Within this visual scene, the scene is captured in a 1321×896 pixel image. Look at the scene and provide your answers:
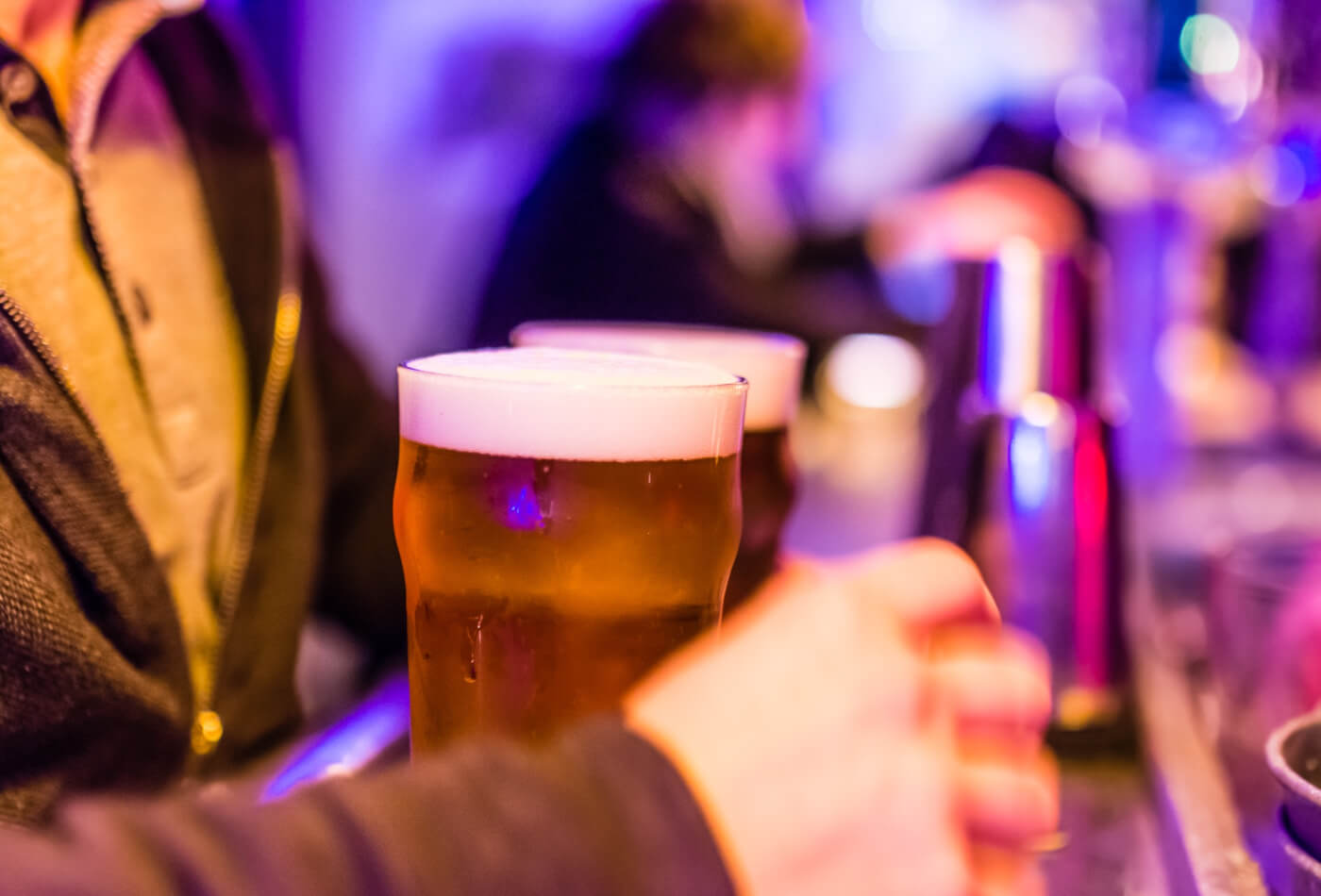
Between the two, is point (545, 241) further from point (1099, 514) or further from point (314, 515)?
point (1099, 514)

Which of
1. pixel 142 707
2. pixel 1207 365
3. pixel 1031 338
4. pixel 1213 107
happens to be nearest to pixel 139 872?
pixel 142 707

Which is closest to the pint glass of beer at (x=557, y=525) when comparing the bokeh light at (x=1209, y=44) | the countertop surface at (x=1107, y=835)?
the countertop surface at (x=1107, y=835)

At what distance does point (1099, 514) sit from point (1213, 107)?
1.16 m

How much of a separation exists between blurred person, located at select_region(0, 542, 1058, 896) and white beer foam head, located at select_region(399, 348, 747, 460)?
2.4 inches

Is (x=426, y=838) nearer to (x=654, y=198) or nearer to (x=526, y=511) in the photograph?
(x=526, y=511)

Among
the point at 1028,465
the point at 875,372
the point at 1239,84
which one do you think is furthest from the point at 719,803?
the point at 875,372

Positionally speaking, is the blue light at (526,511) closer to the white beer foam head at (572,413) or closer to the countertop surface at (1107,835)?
the white beer foam head at (572,413)

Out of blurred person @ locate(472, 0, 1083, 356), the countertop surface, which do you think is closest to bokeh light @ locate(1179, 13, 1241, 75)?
blurred person @ locate(472, 0, 1083, 356)

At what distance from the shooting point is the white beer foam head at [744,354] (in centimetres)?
58

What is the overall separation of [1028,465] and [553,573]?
18.3 inches

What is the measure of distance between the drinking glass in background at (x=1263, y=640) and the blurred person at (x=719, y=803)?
1.25 feet

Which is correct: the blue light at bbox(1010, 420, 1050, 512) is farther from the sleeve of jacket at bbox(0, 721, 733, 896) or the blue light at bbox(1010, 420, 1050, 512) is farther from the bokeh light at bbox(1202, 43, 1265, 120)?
the bokeh light at bbox(1202, 43, 1265, 120)

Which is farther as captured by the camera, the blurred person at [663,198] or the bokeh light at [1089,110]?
the blurred person at [663,198]

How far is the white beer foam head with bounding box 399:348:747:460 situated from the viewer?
15.1 inches
